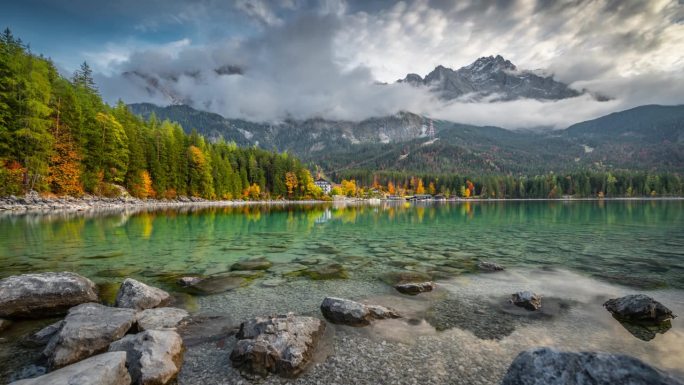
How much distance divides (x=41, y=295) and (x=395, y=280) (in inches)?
594

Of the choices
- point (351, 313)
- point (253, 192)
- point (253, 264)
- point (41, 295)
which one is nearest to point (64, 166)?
point (253, 264)

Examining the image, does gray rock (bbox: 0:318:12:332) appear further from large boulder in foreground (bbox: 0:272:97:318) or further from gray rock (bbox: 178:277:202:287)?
gray rock (bbox: 178:277:202:287)

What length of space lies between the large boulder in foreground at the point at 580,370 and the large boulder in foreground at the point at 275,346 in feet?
16.2

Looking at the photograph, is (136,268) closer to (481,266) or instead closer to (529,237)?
(481,266)

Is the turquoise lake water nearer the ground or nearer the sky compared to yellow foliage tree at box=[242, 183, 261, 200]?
nearer the ground

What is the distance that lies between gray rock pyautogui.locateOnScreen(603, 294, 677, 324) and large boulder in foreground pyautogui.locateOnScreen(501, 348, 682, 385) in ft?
26.6

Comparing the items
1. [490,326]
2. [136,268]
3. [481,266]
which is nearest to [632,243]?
[481,266]

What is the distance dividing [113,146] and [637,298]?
314 ft

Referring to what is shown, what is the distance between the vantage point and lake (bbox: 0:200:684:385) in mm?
8680

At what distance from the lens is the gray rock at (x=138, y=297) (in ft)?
40.0

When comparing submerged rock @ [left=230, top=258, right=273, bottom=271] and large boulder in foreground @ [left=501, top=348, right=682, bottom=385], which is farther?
submerged rock @ [left=230, top=258, right=273, bottom=271]

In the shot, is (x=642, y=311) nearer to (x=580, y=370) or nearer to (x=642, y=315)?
(x=642, y=315)

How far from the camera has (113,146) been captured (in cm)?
7806

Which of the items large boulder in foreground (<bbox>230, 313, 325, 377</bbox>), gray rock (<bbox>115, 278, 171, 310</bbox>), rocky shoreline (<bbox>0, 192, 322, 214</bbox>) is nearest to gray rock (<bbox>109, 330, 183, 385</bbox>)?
large boulder in foreground (<bbox>230, 313, 325, 377</bbox>)
